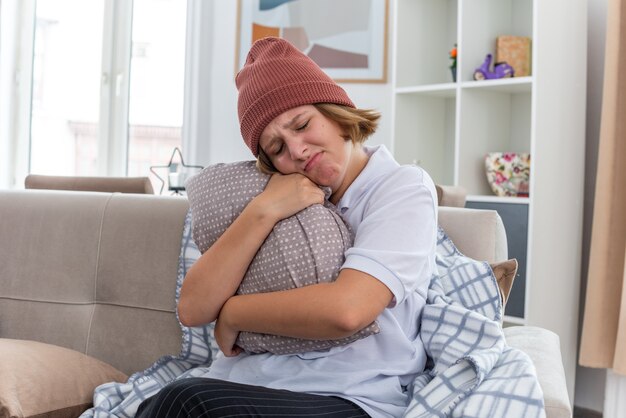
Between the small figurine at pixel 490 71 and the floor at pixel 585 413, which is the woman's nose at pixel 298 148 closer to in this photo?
the small figurine at pixel 490 71

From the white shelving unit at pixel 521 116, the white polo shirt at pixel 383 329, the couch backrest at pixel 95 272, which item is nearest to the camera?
the white polo shirt at pixel 383 329

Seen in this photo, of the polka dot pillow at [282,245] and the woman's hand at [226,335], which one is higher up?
the polka dot pillow at [282,245]

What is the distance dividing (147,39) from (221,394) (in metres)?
3.73

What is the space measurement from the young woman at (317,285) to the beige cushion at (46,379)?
1.04ft

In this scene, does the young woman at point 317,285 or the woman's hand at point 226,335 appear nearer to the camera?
the young woman at point 317,285

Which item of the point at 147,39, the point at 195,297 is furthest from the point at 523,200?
the point at 147,39

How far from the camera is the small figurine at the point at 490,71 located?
2877 millimetres

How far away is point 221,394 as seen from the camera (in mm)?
1161

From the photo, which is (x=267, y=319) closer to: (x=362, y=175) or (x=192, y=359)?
(x=362, y=175)

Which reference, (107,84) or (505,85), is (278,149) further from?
(107,84)

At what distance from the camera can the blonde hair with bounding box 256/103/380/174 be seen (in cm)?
143

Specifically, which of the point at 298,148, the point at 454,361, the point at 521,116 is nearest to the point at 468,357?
the point at 454,361

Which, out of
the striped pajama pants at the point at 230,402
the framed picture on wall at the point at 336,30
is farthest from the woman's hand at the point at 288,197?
the framed picture on wall at the point at 336,30

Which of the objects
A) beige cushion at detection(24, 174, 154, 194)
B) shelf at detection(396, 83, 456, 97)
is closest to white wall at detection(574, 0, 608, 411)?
shelf at detection(396, 83, 456, 97)
